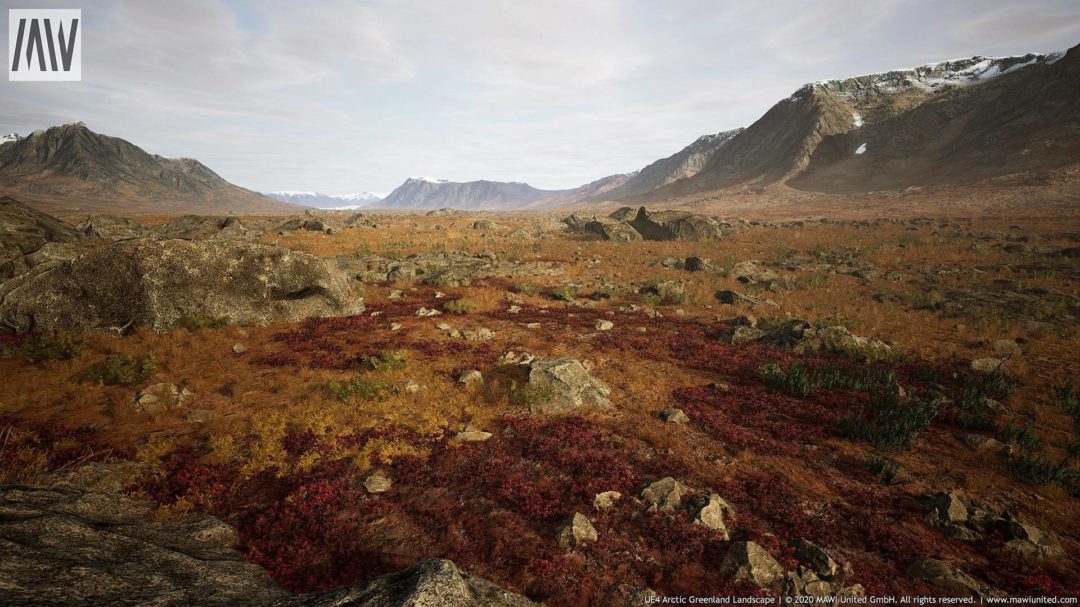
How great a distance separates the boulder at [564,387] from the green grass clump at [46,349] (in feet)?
37.1

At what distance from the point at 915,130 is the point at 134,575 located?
574 feet

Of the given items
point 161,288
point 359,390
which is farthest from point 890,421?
point 161,288

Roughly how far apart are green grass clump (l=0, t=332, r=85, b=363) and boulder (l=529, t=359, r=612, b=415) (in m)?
11.3

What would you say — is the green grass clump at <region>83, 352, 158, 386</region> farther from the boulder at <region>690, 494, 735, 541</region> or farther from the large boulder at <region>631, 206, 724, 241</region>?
the large boulder at <region>631, 206, 724, 241</region>

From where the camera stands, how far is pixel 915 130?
4973 inches

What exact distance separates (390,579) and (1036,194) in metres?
105

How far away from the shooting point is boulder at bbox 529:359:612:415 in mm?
9406

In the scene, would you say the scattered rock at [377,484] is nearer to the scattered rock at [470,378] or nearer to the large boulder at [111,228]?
the scattered rock at [470,378]

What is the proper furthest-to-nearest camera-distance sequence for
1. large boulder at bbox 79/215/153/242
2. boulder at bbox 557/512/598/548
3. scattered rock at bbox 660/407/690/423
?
large boulder at bbox 79/215/153/242 → scattered rock at bbox 660/407/690/423 → boulder at bbox 557/512/598/548

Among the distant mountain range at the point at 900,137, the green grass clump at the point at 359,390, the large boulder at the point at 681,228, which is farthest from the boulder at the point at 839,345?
the distant mountain range at the point at 900,137

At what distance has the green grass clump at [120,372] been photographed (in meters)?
9.45

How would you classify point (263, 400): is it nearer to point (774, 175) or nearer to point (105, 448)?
point (105, 448)

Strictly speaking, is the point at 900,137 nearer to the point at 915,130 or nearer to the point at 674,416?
the point at 915,130

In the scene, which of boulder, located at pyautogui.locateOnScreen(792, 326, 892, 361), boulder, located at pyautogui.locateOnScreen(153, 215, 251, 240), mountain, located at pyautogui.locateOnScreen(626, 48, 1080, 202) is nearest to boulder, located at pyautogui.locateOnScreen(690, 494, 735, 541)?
boulder, located at pyautogui.locateOnScreen(792, 326, 892, 361)
